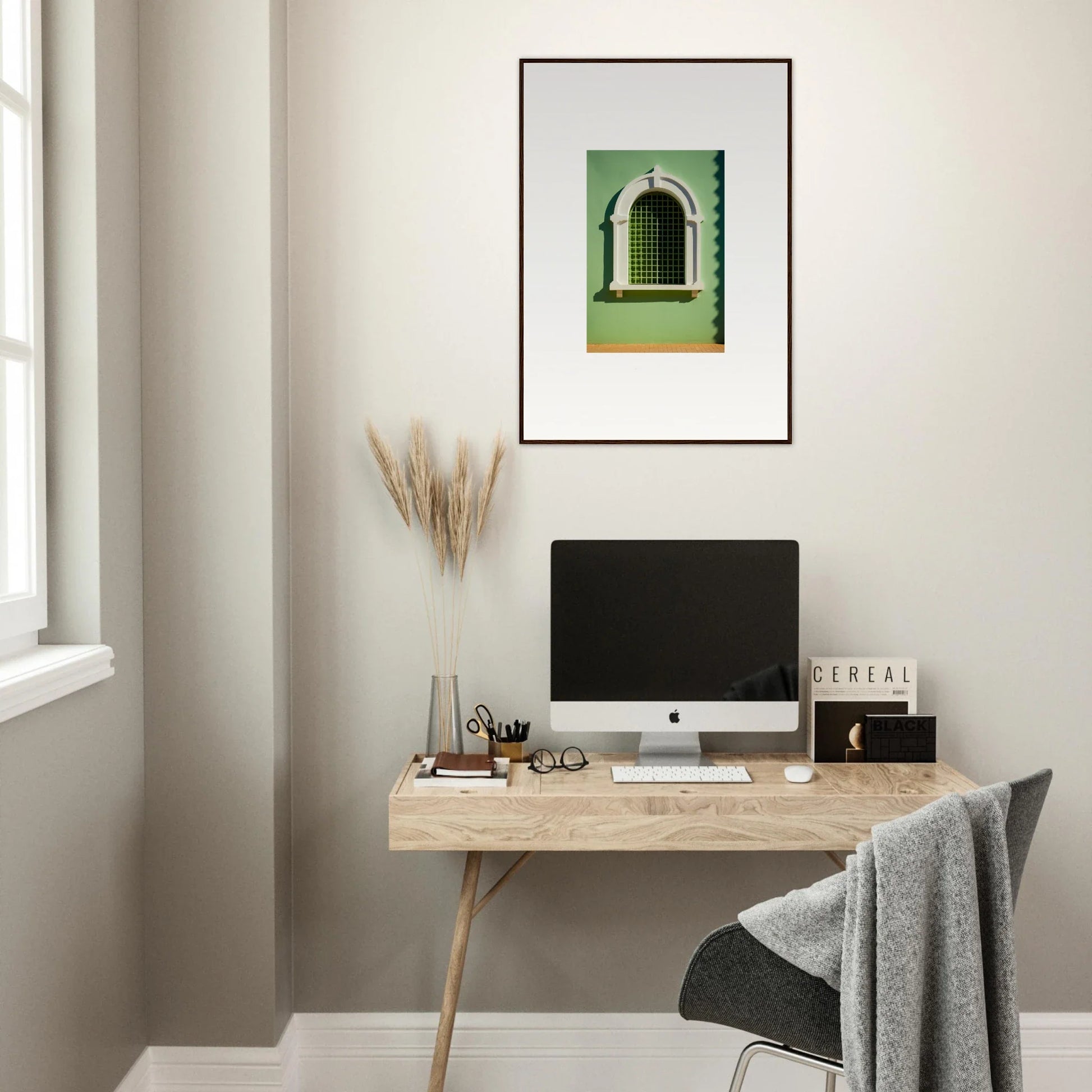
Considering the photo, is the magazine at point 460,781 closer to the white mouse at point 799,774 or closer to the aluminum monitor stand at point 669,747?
the aluminum monitor stand at point 669,747

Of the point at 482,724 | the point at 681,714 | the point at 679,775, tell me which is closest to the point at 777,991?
the point at 679,775

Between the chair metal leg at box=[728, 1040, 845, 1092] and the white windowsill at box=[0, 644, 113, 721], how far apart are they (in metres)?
1.29

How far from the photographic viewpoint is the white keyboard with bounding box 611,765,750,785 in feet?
6.48

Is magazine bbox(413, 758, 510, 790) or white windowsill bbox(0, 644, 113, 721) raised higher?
Answer: white windowsill bbox(0, 644, 113, 721)

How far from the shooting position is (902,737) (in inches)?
83.2

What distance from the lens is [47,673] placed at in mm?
1606

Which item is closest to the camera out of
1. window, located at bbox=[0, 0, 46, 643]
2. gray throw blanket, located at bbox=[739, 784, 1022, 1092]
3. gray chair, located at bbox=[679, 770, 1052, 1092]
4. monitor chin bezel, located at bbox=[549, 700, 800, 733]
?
gray throw blanket, located at bbox=[739, 784, 1022, 1092]

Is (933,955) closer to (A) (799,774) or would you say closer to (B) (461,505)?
(A) (799,774)

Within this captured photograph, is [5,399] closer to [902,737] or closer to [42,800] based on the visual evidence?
[42,800]

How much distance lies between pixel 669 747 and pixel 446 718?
499 millimetres

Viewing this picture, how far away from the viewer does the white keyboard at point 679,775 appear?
1977mm

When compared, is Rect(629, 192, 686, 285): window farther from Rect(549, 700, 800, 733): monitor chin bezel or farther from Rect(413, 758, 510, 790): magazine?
Rect(413, 758, 510, 790): magazine

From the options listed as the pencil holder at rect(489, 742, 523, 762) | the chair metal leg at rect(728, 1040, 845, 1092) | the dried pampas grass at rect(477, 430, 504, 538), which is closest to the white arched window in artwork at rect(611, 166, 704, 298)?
the dried pampas grass at rect(477, 430, 504, 538)

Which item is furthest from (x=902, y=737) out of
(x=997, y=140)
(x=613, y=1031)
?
(x=997, y=140)
